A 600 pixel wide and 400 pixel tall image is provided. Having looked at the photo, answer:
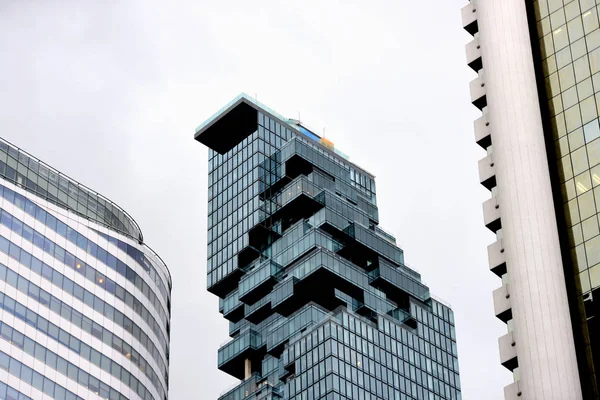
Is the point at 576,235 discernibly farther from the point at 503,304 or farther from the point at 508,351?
the point at 508,351

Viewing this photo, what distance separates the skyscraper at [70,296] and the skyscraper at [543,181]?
2047 inches

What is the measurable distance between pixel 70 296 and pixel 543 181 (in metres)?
60.7

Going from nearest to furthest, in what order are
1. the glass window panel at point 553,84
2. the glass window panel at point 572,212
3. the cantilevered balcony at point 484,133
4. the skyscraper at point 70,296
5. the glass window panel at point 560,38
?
the glass window panel at point 572,212 → the glass window panel at point 553,84 → the glass window panel at point 560,38 → the cantilevered balcony at point 484,133 → the skyscraper at point 70,296

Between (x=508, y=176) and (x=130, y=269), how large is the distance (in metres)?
61.6

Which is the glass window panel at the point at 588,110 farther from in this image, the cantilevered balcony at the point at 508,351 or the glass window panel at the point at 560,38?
the cantilevered balcony at the point at 508,351

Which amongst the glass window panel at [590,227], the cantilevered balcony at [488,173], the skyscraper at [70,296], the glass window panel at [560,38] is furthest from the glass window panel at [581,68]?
the skyscraper at [70,296]

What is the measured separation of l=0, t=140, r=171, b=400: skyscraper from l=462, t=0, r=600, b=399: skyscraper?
5200cm

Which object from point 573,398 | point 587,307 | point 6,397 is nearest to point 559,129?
point 587,307

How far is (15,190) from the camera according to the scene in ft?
445

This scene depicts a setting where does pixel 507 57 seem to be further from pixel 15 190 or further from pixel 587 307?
pixel 15 190

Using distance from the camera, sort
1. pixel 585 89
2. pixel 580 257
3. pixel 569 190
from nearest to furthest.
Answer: pixel 580 257 < pixel 569 190 < pixel 585 89

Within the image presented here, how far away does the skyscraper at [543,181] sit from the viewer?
276ft

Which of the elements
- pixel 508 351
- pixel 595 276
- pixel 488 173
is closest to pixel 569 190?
pixel 595 276

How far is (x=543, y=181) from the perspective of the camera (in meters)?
89.9
